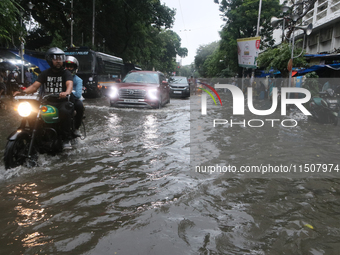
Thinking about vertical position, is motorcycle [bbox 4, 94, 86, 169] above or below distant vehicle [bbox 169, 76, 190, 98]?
below

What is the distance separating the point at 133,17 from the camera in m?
27.8

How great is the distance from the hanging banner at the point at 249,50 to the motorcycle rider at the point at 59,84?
23542 millimetres

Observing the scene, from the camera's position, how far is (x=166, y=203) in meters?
3.39

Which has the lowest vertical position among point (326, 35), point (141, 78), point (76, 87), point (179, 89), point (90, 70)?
point (76, 87)

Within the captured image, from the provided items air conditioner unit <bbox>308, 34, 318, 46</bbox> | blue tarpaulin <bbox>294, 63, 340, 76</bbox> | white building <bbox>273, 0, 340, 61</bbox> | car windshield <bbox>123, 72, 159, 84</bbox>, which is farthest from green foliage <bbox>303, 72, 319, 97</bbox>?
air conditioner unit <bbox>308, 34, 318, 46</bbox>

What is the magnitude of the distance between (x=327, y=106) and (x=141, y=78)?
759 cm

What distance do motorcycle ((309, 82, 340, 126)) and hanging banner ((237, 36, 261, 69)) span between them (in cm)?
1637

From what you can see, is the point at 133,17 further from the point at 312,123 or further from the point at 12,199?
the point at 12,199

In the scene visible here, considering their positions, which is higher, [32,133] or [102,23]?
[102,23]

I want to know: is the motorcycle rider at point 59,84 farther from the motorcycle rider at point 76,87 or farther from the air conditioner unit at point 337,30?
the air conditioner unit at point 337,30

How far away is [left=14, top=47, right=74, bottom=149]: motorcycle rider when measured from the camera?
486 centimetres

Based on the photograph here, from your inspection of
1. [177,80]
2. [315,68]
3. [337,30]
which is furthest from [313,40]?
[177,80]

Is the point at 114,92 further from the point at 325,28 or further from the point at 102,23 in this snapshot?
the point at 325,28

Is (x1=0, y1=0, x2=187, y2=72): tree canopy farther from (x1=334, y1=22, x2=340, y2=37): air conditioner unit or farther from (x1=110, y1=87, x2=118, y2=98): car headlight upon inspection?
(x1=334, y1=22, x2=340, y2=37): air conditioner unit
